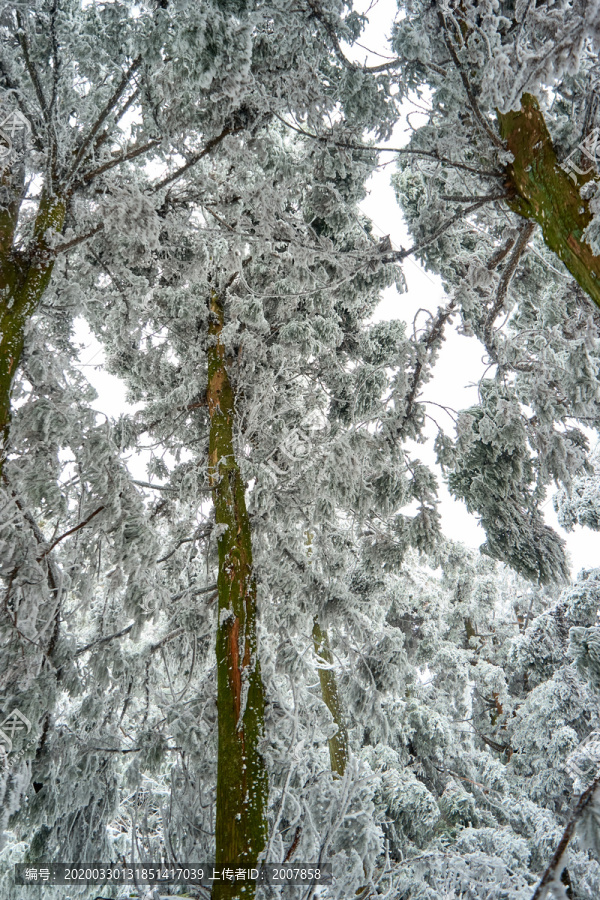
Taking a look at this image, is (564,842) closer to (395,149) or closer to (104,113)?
(395,149)

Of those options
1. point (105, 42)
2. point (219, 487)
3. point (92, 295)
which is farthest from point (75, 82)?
point (219, 487)

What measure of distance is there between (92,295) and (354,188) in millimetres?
3098

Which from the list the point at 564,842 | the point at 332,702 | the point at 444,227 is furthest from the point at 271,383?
the point at 332,702

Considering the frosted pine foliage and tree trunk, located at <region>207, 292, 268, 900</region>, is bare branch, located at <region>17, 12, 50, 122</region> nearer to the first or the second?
the frosted pine foliage

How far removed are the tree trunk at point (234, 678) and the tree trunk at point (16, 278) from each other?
2414mm

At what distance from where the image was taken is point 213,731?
4.59m

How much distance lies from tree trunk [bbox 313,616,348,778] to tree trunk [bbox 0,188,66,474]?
5445 mm

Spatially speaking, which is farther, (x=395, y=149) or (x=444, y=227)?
(x=444, y=227)

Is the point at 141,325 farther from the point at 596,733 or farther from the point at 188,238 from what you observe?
the point at 596,733

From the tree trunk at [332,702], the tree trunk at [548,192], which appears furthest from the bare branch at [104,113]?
the tree trunk at [332,702]

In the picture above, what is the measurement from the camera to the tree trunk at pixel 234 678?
341cm

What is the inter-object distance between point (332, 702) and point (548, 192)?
7938 millimetres

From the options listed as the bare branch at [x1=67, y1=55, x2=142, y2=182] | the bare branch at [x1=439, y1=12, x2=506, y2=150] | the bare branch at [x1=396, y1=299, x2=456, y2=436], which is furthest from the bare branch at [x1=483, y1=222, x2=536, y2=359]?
the bare branch at [x1=67, y1=55, x2=142, y2=182]

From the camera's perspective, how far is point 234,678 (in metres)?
4.07
